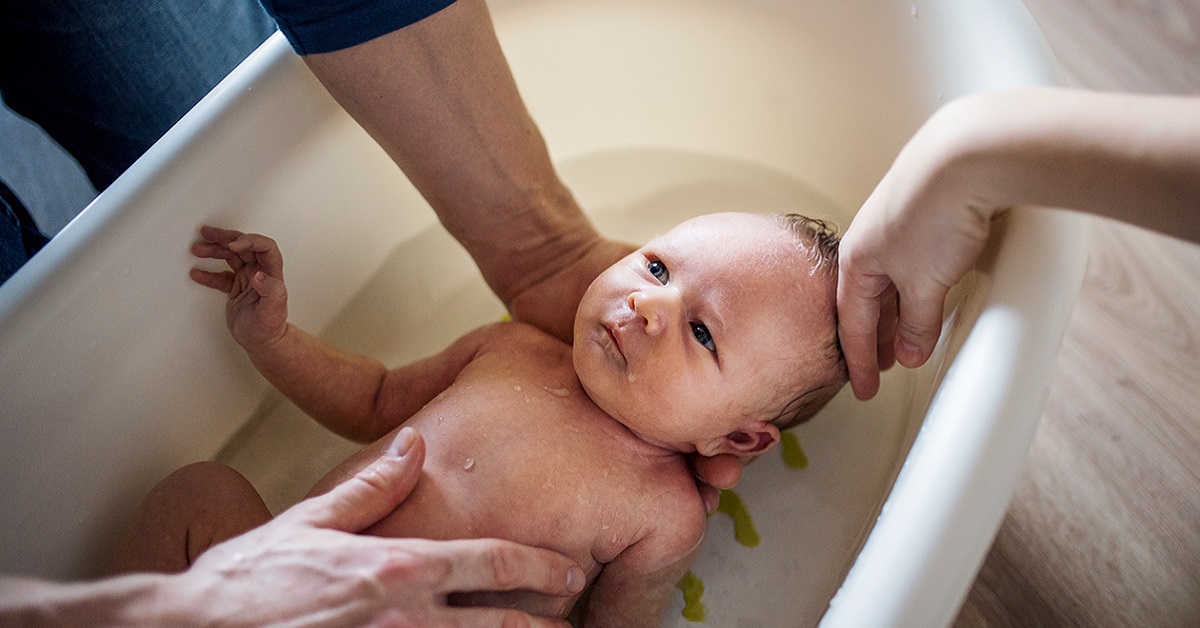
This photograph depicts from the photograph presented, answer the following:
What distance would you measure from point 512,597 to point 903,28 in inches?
33.4

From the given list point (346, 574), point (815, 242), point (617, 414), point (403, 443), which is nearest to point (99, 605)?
point (346, 574)

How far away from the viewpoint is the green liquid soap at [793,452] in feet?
3.95

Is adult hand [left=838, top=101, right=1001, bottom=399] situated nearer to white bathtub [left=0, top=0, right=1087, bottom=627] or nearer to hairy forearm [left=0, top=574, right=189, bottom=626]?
white bathtub [left=0, top=0, right=1087, bottom=627]

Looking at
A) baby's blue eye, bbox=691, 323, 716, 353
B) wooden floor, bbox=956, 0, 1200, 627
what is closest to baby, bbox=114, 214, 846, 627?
baby's blue eye, bbox=691, 323, 716, 353

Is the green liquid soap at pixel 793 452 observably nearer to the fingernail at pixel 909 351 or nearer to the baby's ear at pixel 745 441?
the baby's ear at pixel 745 441

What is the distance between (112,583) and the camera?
2.43 feet

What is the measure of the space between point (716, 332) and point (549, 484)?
241 mm

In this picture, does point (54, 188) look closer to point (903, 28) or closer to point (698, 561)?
point (698, 561)

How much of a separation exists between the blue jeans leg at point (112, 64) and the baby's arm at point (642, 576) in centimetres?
92

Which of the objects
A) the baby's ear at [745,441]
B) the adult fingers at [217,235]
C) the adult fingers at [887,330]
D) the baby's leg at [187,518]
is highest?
the adult fingers at [217,235]

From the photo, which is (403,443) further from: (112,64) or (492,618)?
(112,64)

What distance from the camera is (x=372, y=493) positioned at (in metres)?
0.86

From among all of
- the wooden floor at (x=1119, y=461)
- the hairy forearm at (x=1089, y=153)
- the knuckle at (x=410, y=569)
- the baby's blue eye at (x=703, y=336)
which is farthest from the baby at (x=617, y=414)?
the wooden floor at (x=1119, y=461)

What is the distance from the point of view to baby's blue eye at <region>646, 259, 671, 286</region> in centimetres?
98
